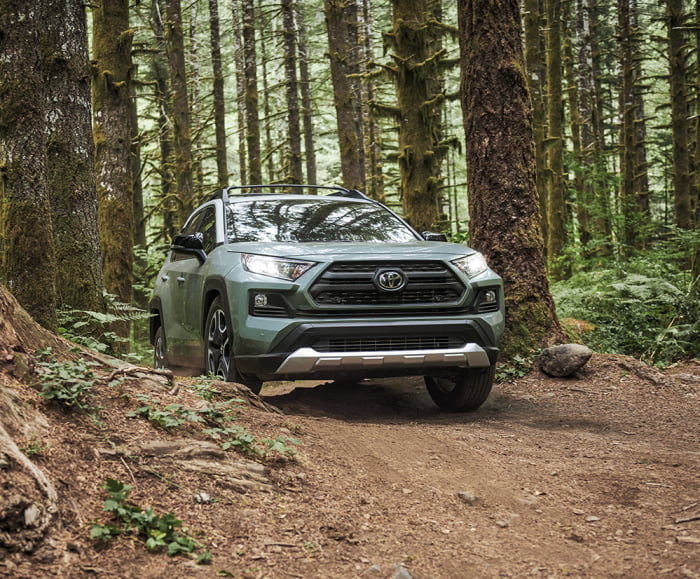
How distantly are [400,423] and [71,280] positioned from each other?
12.7 ft

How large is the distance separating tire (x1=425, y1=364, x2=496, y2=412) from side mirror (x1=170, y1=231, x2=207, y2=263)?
2.54 metres

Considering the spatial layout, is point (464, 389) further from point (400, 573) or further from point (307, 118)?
point (307, 118)

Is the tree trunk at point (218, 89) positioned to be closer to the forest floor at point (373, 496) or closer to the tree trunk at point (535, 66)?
the tree trunk at point (535, 66)

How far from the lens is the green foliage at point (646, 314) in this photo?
348 inches

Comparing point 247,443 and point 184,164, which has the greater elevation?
point 184,164

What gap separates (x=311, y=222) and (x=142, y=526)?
13.9ft

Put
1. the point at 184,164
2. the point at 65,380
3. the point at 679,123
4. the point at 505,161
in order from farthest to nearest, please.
Answer: the point at 184,164 → the point at 679,123 → the point at 505,161 → the point at 65,380

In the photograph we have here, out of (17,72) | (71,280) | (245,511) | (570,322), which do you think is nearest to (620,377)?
(570,322)

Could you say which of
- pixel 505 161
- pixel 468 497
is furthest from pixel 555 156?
pixel 468 497

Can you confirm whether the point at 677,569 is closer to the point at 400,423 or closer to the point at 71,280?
the point at 400,423

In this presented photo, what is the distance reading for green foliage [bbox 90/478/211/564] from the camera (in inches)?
114

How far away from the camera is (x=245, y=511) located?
3486 millimetres

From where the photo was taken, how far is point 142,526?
9.90 ft

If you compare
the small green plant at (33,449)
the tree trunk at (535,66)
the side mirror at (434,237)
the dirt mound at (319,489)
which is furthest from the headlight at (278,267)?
the tree trunk at (535,66)
